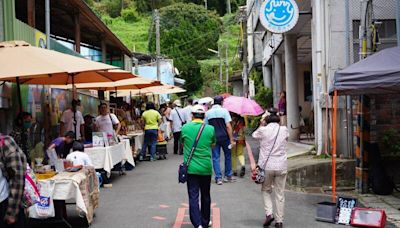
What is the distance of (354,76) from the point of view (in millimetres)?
8484

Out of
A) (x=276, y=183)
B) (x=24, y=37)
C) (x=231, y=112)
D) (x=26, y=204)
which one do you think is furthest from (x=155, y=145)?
(x=26, y=204)

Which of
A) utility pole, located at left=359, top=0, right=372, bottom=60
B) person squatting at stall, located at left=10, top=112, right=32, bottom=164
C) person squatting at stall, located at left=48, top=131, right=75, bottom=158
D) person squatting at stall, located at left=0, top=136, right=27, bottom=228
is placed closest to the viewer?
person squatting at stall, located at left=0, top=136, right=27, bottom=228

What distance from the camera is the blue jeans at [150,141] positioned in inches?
666

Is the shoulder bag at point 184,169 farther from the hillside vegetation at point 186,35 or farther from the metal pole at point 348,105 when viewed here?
the hillside vegetation at point 186,35

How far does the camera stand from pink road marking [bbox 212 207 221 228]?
8.17m

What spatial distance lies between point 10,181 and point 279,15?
11138 mm

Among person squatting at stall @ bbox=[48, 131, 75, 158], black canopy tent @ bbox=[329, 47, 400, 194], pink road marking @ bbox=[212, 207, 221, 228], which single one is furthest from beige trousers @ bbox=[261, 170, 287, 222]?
person squatting at stall @ bbox=[48, 131, 75, 158]

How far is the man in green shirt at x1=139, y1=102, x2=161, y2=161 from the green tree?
120ft

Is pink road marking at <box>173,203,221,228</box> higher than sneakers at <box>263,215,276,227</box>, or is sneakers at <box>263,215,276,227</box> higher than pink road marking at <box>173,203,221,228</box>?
sneakers at <box>263,215,276,227</box>

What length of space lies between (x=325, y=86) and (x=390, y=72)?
18.0 feet

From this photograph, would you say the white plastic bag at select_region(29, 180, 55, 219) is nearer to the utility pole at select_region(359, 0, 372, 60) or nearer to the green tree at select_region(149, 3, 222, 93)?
the utility pole at select_region(359, 0, 372, 60)

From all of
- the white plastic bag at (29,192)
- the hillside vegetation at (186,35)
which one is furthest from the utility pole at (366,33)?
the hillside vegetation at (186,35)

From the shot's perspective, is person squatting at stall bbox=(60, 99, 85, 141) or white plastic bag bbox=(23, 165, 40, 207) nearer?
white plastic bag bbox=(23, 165, 40, 207)

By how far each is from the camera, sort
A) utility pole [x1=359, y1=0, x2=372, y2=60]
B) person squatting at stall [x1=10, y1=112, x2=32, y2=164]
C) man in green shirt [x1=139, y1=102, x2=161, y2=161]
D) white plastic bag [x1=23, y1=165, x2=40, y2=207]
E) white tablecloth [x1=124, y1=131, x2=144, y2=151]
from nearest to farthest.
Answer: white plastic bag [x1=23, y1=165, x2=40, y2=207] < person squatting at stall [x1=10, y1=112, x2=32, y2=164] < utility pole [x1=359, y1=0, x2=372, y2=60] < man in green shirt [x1=139, y1=102, x2=161, y2=161] < white tablecloth [x1=124, y1=131, x2=144, y2=151]
